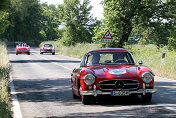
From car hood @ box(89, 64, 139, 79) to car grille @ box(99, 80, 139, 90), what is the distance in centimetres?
12

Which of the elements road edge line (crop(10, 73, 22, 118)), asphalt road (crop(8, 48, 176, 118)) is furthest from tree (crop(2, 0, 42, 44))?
asphalt road (crop(8, 48, 176, 118))

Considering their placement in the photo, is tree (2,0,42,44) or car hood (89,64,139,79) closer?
car hood (89,64,139,79)

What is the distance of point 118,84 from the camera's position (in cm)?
859

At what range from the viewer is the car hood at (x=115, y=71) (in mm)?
8641

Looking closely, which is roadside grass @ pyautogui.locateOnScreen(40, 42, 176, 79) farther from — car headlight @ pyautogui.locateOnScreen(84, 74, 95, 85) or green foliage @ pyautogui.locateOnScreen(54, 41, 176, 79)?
car headlight @ pyautogui.locateOnScreen(84, 74, 95, 85)

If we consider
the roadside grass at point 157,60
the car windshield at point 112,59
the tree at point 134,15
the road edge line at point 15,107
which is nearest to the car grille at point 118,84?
the car windshield at point 112,59

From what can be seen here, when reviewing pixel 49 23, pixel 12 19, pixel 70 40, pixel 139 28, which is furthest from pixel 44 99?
pixel 49 23

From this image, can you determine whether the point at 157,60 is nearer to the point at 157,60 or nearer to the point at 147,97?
the point at 157,60

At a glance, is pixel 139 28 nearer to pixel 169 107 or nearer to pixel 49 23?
pixel 169 107

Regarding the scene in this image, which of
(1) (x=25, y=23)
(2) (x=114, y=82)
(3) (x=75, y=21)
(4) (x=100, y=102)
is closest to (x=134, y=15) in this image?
(4) (x=100, y=102)

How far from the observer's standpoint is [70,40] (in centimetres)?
6488

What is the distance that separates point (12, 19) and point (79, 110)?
113 metres

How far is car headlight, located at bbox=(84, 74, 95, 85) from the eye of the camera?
8.62m

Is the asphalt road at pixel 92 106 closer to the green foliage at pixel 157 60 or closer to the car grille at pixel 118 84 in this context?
the car grille at pixel 118 84
